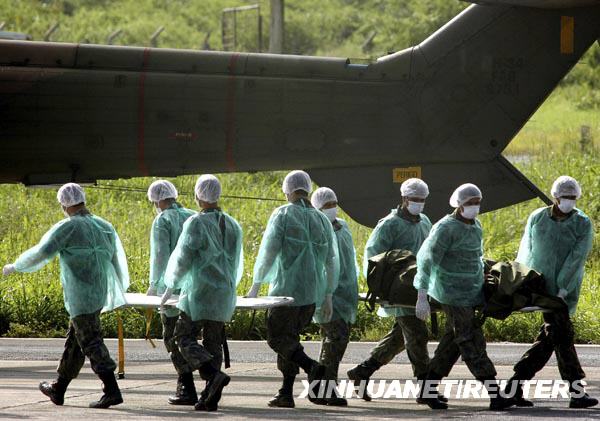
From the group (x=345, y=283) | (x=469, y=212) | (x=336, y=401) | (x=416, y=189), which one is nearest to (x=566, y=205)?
(x=469, y=212)

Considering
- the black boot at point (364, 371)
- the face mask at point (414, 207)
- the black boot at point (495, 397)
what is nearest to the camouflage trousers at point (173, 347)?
the black boot at point (364, 371)

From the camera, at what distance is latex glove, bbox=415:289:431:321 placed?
10.8 meters

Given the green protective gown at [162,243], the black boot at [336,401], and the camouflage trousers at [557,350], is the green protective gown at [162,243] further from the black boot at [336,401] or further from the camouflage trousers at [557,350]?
the camouflage trousers at [557,350]

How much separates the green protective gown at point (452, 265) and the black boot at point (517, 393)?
2.43 ft

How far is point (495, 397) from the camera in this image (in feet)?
34.9

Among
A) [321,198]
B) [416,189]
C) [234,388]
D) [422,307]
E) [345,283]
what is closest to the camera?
[422,307]

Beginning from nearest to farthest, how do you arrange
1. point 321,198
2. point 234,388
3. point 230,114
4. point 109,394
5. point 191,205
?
point 109,394 → point 321,198 → point 234,388 → point 230,114 → point 191,205

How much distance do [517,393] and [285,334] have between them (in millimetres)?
1920

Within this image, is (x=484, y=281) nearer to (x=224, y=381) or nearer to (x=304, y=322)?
(x=304, y=322)

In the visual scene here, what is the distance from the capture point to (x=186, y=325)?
35.7 feet

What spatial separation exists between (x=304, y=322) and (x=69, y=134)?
18.9 feet

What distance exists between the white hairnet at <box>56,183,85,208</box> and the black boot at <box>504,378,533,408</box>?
3.78 metres

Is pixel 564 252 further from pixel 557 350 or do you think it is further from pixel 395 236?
pixel 395 236

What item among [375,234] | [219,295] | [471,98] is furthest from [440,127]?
[219,295]
